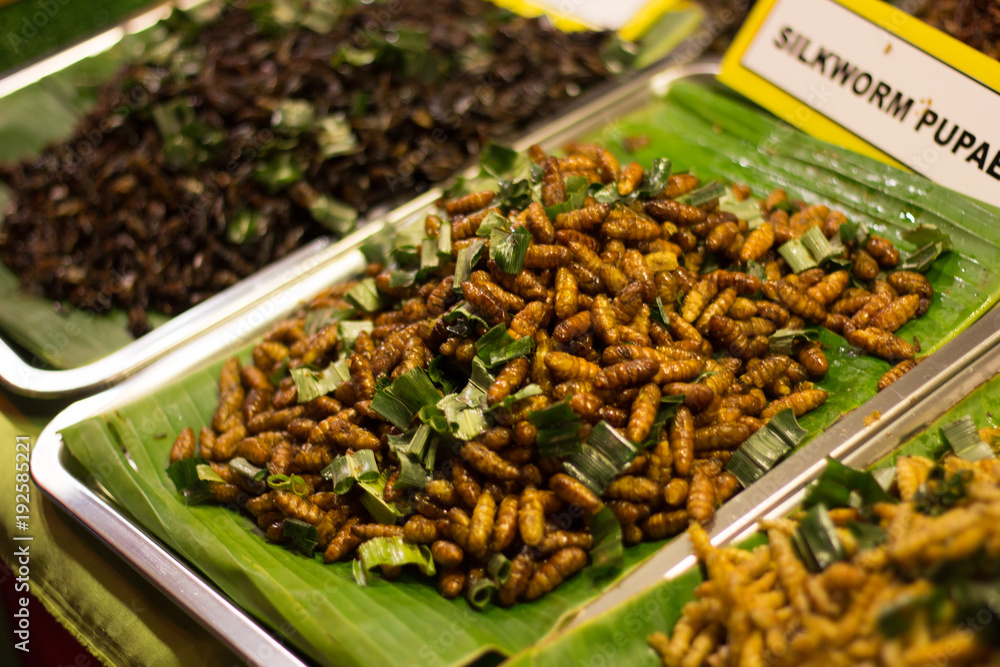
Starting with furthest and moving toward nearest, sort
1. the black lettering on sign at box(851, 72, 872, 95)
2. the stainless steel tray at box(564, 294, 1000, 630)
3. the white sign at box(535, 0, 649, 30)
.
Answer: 1. the white sign at box(535, 0, 649, 30)
2. the black lettering on sign at box(851, 72, 872, 95)
3. the stainless steel tray at box(564, 294, 1000, 630)

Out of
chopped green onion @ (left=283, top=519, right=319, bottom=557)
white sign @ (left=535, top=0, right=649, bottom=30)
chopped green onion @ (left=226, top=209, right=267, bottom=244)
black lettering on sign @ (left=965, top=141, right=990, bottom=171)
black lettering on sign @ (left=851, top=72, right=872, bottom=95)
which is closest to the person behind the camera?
chopped green onion @ (left=283, top=519, right=319, bottom=557)

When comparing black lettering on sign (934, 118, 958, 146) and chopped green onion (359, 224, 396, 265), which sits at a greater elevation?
black lettering on sign (934, 118, 958, 146)

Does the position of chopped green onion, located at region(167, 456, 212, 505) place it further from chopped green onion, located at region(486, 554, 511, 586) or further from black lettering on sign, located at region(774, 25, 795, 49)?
black lettering on sign, located at region(774, 25, 795, 49)

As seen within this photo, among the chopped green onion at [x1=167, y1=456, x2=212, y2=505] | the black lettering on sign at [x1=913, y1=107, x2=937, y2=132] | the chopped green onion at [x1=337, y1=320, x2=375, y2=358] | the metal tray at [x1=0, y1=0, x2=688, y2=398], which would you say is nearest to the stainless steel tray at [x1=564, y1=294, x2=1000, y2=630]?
the black lettering on sign at [x1=913, y1=107, x2=937, y2=132]

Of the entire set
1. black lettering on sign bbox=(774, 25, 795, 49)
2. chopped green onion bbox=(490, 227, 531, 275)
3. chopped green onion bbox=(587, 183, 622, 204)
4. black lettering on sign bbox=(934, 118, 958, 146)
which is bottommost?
chopped green onion bbox=(490, 227, 531, 275)

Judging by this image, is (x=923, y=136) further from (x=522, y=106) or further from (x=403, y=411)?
(x=403, y=411)

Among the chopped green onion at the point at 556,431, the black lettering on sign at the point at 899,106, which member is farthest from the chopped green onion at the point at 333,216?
the black lettering on sign at the point at 899,106

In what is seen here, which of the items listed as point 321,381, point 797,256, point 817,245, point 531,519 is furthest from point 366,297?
point 817,245

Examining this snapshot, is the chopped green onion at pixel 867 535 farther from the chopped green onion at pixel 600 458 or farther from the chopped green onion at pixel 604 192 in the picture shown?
the chopped green onion at pixel 604 192
